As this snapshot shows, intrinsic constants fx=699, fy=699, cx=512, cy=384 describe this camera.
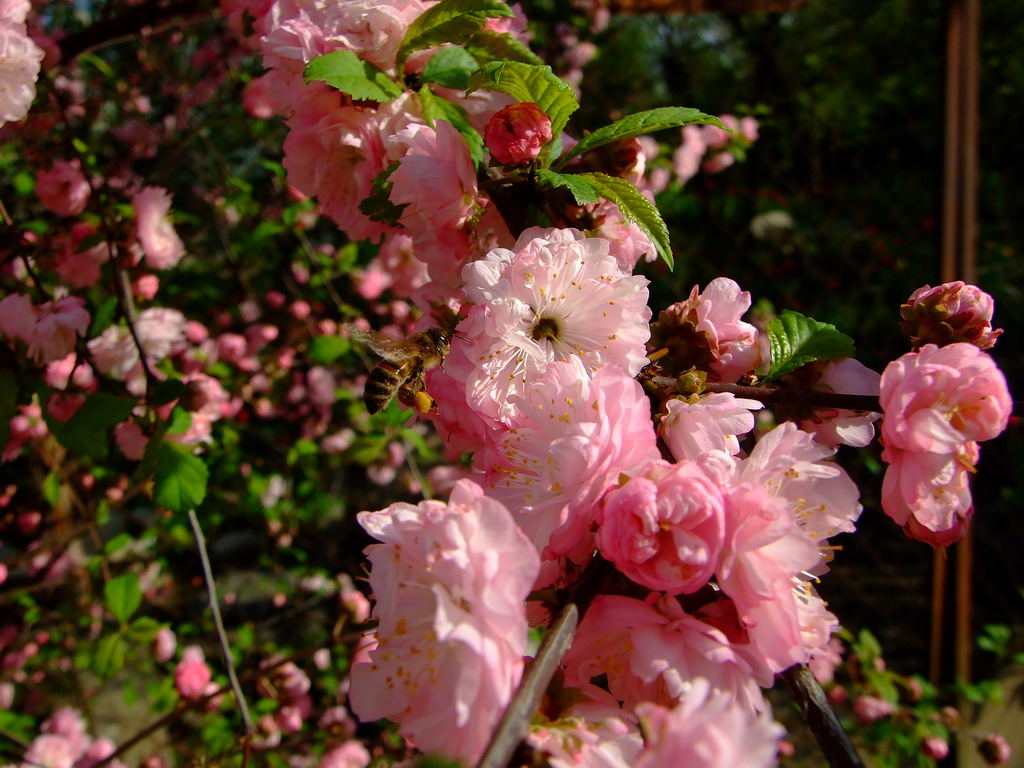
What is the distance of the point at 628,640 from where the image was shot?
0.70 metres

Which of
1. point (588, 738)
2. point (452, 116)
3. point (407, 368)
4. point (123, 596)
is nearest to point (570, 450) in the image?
point (588, 738)

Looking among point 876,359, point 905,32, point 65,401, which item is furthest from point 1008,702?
point 905,32

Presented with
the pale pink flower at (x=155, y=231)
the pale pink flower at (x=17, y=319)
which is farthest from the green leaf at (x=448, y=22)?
the pale pink flower at (x=155, y=231)

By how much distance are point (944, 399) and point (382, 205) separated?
78cm

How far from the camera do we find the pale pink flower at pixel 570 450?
2.30ft

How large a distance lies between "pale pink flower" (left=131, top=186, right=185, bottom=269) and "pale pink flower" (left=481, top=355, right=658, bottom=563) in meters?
1.50

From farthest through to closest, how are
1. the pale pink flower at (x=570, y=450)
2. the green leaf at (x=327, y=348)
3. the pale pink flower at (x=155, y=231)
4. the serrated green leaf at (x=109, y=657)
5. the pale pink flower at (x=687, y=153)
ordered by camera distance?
the pale pink flower at (x=687, y=153), the green leaf at (x=327, y=348), the serrated green leaf at (x=109, y=657), the pale pink flower at (x=155, y=231), the pale pink flower at (x=570, y=450)

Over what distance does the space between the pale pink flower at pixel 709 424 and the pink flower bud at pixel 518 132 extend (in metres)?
0.39

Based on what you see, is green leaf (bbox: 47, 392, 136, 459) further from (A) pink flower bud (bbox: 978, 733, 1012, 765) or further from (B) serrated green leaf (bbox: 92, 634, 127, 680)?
(A) pink flower bud (bbox: 978, 733, 1012, 765)

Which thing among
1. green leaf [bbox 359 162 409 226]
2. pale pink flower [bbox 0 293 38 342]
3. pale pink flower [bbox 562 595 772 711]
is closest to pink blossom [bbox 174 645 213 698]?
pale pink flower [bbox 0 293 38 342]

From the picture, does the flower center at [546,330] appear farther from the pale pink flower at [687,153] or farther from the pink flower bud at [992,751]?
the pale pink flower at [687,153]

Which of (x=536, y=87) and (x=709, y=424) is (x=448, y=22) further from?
(x=709, y=424)

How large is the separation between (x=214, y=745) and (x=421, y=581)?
3.12 metres

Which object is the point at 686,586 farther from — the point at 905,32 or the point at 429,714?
the point at 905,32
